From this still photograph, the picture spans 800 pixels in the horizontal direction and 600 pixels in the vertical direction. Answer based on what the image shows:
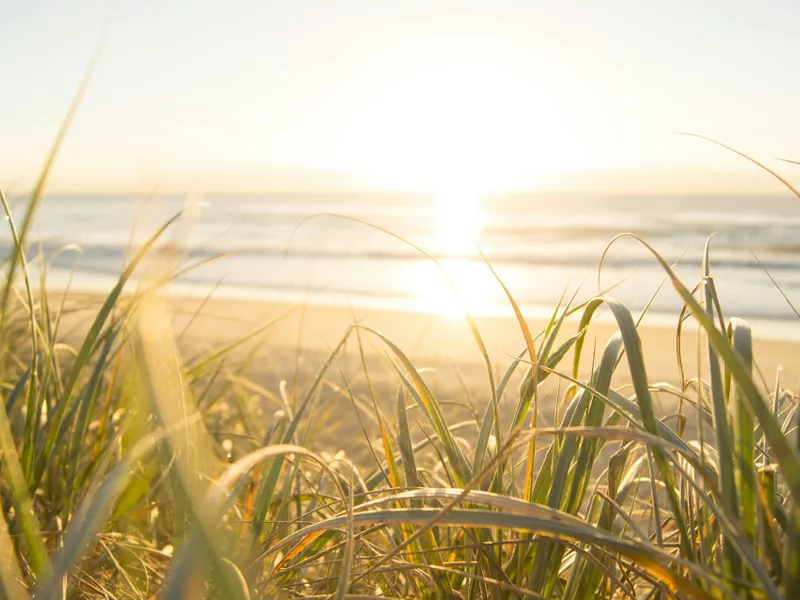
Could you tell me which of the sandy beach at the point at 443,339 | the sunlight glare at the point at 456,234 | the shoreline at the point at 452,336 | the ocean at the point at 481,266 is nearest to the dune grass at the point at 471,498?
the ocean at the point at 481,266

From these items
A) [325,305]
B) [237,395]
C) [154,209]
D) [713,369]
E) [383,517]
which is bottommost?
[325,305]

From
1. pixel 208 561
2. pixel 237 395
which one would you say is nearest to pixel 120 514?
pixel 208 561

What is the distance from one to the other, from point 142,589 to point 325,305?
6646 mm

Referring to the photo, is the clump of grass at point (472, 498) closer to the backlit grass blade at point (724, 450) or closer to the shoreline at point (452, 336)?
the backlit grass blade at point (724, 450)

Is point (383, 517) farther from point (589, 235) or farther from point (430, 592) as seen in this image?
point (589, 235)

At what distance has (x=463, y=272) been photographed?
1025 cm

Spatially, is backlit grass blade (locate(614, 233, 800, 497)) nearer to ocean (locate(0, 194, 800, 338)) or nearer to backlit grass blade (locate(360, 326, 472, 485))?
backlit grass blade (locate(360, 326, 472, 485))

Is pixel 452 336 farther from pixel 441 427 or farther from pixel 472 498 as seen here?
pixel 472 498

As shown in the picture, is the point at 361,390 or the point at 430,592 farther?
the point at 361,390

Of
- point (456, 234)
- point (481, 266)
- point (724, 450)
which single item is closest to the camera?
point (724, 450)

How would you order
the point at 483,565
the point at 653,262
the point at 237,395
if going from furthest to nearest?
1. the point at 653,262
2. the point at 237,395
3. the point at 483,565

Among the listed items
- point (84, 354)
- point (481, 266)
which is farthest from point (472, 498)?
point (481, 266)

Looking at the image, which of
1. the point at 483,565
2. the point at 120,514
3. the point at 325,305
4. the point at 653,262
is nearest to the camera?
the point at 483,565

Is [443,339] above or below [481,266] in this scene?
below
